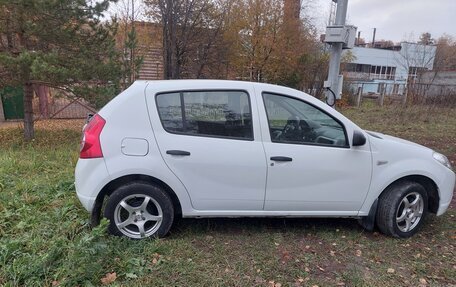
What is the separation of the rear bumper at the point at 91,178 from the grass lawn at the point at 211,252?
0.37 meters

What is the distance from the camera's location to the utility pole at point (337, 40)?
552 cm

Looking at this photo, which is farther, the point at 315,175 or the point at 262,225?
the point at 262,225

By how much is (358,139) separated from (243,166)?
1.17 m

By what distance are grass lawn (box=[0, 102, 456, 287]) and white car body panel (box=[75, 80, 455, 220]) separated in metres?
0.31

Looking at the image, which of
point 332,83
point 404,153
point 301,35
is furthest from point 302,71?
point 404,153

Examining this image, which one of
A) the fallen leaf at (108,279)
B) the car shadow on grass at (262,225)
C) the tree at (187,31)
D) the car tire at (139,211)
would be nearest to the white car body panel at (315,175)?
the car shadow on grass at (262,225)

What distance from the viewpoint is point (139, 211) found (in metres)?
3.15

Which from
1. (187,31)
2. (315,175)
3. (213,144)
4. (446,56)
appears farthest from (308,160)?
(446,56)

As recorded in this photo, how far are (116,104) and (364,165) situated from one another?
253cm

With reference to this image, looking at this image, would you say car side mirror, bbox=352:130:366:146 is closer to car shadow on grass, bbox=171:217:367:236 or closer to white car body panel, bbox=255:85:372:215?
white car body panel, bbox=255:85:372:215

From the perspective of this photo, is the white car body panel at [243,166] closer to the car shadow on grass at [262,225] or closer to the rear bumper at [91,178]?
the rear bumper at [91,178]

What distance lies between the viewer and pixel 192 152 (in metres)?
3.07

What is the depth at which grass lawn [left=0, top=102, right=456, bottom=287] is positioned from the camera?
2629 millimetres

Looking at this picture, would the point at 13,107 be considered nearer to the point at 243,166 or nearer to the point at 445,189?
the point at 243,166
